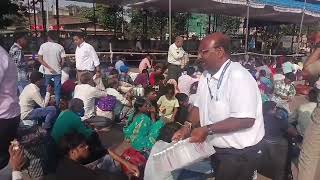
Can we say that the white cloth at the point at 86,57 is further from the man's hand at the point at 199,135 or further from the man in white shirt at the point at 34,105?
the man's hand at the point at 199,135

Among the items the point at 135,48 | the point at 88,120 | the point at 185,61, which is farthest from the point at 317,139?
the point at 135,48

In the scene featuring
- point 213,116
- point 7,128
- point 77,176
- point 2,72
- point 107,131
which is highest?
point 2,72

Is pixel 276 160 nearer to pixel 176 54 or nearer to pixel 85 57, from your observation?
pixel 85 57

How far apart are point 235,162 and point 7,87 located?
1.71 metres

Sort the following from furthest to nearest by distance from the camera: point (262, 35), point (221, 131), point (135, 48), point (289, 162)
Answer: point (262, 35) → point (135, 48) → point (289, 162) → point (221, 131)

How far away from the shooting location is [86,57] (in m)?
8.15

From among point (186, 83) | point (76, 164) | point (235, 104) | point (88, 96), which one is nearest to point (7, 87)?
point (76, 164)

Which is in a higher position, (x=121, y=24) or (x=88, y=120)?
(x=121, y=24)

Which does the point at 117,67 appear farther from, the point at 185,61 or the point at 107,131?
the point at 107,131

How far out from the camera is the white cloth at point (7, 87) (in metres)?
3.04

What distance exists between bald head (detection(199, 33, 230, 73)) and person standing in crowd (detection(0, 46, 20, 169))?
1.44 metres

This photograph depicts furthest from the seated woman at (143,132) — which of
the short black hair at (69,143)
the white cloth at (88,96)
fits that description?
the short black hair at (69,143)

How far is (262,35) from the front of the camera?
30000 millimetres

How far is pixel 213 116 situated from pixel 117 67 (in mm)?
8574
